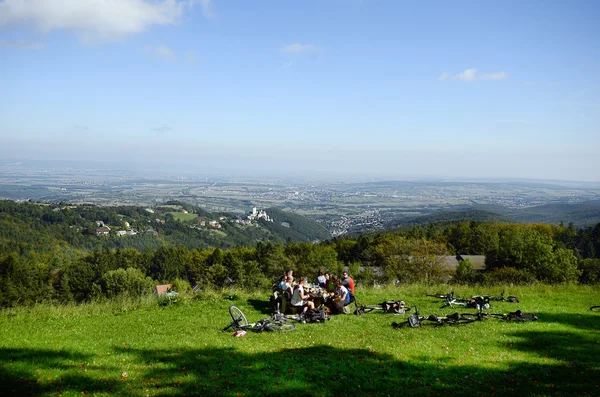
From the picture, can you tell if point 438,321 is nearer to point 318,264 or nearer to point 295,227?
point 318,264

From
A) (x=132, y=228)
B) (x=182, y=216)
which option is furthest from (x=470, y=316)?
(x=182, y=216)

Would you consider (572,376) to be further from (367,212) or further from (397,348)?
(367,212)

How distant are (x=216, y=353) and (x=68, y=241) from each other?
107 metres

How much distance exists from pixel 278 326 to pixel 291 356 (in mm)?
2727

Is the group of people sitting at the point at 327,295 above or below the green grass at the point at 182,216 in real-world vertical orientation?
above

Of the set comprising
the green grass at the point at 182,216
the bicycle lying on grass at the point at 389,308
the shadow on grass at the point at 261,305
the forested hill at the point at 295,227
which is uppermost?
the bicycle lying on grass at the point at 389,308

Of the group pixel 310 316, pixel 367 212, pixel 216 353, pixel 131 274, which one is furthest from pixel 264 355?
pixel 367 212

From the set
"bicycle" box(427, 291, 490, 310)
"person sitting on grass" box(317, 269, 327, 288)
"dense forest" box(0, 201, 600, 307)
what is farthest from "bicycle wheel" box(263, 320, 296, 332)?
"dense forest" box(0, 201, 600, 307)

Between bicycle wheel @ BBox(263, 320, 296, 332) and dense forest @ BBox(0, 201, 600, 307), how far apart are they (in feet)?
22.5

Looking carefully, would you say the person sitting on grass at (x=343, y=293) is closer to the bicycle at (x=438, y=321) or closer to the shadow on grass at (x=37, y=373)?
the bicycle at (x=438, y=321)

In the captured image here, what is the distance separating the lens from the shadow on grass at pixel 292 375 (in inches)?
240

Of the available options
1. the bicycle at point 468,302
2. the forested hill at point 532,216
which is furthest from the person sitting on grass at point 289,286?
the forested hill at point 532,216

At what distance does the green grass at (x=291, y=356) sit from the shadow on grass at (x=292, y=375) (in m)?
0.02

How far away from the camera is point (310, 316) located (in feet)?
39.0
